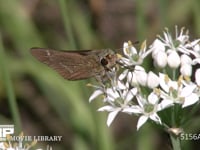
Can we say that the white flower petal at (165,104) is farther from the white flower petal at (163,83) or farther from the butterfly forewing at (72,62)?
the butterfly forewing at (72,62)

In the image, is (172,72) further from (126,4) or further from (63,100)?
(126,4)

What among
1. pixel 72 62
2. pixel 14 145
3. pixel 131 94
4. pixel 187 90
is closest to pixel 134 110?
pixel 131 94

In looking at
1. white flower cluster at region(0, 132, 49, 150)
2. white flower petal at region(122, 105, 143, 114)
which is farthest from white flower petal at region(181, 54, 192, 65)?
white flower cluster at region(0, 132, 49, 150)

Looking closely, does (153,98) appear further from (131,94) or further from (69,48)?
(69,48)

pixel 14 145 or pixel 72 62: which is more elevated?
pixel 72 62

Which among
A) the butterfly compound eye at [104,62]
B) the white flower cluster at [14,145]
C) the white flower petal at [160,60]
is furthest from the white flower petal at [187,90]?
the white flower cluster at [14,145]

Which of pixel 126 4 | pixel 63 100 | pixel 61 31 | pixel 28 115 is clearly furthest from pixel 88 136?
pixel 126 4
